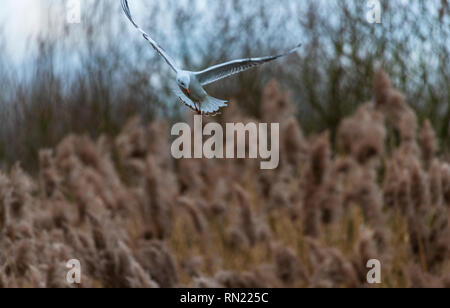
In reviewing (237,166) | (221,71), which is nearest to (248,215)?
(237,166)

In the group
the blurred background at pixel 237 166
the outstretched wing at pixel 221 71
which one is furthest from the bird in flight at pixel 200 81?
the blurred background at pixel 237 166

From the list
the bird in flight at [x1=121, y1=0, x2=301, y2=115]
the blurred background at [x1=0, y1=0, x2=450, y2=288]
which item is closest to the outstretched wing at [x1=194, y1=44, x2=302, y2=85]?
the bird in flight at [x1=121, y1=0, x2=301, y2=115]

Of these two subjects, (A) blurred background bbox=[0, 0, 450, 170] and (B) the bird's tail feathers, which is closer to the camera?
(B) the bird's tail feathers

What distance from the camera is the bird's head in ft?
1.70

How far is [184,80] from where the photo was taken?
52cm

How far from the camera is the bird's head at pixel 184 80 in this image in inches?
20.4

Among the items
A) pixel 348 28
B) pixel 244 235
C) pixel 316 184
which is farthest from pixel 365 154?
pixel 348 28

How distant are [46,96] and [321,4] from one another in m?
1.42

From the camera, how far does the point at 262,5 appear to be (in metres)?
2.22

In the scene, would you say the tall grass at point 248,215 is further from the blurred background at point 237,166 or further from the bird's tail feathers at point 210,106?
the bird's tail feathers at point 210,106

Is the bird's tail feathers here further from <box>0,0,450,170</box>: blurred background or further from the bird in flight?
<box>0,0,450,170</box>: blurred background

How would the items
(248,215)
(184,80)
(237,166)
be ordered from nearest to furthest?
(184,80) < (248,215) < (237,166)

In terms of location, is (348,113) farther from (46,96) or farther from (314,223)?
(46,96)

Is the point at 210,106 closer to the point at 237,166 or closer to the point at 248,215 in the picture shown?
the point at 248,215
